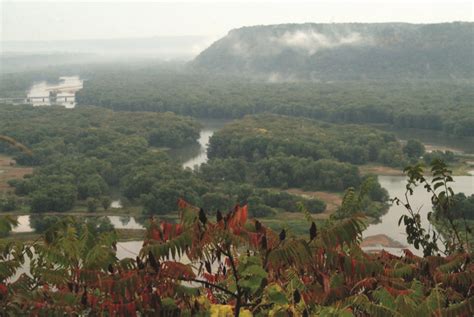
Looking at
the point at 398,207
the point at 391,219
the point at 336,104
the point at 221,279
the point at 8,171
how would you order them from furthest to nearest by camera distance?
the point at 336,104 → the point at 8,171 → the point at 398,207 → the point at 391,219 → the point at 221,279

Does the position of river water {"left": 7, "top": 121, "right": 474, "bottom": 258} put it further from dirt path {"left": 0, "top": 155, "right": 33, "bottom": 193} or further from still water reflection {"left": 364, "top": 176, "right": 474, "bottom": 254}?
dirt path {"left": 0, "top": 155, "right": 33, "bottom": 193}

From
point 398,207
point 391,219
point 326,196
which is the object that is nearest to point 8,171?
point 326,196

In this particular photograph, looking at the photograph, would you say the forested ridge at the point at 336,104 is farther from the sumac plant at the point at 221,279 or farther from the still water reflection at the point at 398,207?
the sumac plant at the point at 221,279

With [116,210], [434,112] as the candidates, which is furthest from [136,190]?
[434,112]

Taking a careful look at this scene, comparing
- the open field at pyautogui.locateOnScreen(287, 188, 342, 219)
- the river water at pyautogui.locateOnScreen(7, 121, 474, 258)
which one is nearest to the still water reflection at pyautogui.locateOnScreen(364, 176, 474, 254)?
the river water at pyautogui.locateOnScreen(7, 121, 474, 258)

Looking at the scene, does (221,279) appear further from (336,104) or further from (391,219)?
(336,104)

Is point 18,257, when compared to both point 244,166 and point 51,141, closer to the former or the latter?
point 244,166

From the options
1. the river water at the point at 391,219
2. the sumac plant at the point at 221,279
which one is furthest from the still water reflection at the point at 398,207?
the sumac plant at the point at 221,279
